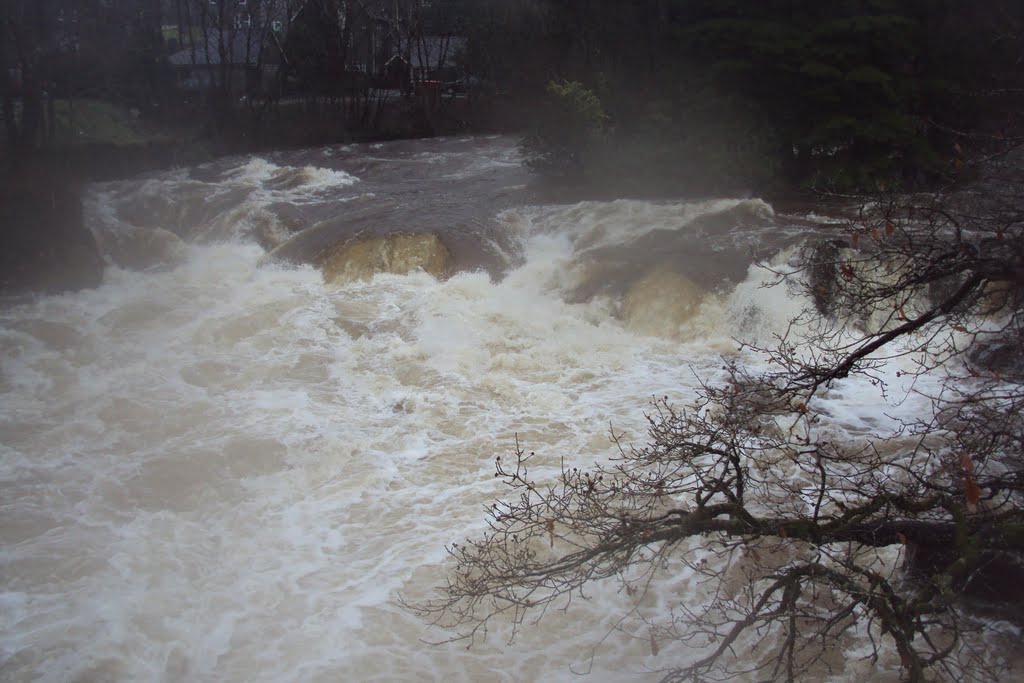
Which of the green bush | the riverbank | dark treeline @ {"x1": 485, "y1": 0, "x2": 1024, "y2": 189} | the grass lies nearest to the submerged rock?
the riverbank

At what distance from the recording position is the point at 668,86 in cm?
1781

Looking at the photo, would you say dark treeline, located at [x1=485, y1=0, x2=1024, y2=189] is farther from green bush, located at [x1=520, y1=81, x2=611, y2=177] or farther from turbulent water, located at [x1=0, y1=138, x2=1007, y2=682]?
turbulent water, located at [x1=0, y1=138, x2=1007, y2=682]

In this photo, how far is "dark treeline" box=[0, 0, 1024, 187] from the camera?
54.9 feet

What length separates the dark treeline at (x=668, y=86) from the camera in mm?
16719

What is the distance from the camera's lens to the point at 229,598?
276 inches

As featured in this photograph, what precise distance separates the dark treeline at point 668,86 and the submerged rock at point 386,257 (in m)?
5.23

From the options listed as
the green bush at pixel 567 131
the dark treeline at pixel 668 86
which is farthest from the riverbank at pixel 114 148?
the green bush at pixel 567 131

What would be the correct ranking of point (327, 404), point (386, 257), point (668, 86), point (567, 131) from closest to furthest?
point (327, 404) < point (386, 257) < point (567, 131) < point (668, 86)

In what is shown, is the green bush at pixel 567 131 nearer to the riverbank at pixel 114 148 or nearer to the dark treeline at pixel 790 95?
the dark treeline at pixel 790 95

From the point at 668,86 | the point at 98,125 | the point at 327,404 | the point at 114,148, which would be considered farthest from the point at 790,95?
the point at 98,125

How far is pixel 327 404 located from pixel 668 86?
10961mm

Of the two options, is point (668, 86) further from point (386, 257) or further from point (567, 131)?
point (386, 257)

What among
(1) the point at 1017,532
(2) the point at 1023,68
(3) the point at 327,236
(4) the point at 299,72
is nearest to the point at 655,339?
(3) the point at 327,236

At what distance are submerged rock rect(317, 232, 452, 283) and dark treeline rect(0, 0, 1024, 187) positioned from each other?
5.23 meters
